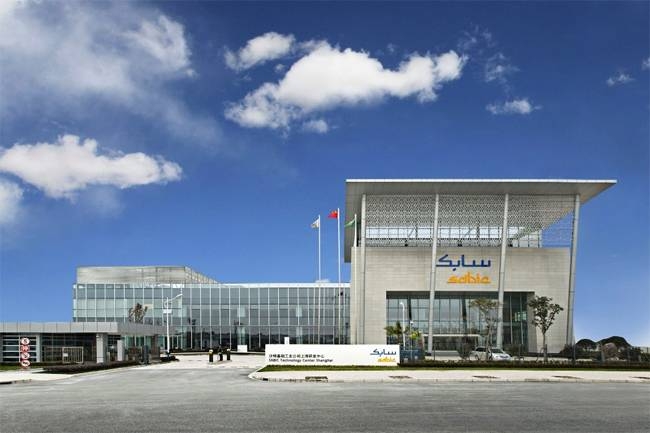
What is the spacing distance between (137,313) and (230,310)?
44.3 ft

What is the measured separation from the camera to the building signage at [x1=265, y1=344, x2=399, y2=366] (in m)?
47.8

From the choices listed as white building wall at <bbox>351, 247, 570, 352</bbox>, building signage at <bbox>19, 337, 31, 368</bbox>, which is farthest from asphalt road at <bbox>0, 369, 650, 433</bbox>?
white building wall at <bbox>351, 247, 570, 352</bbox>

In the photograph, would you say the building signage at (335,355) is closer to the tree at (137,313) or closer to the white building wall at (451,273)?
the white building wall at (451,273)

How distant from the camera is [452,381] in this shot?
32.2 meters

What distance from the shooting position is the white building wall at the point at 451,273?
3150 inches

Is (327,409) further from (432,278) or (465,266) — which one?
(465,266)

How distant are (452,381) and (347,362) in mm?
16524

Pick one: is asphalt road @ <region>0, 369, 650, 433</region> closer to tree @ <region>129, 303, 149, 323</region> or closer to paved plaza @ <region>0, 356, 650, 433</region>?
paved plaza @ <region>0, 356, 650, 433</region>

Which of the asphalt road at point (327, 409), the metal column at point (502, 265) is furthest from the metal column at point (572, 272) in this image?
the asphalt road at point (327, 409)

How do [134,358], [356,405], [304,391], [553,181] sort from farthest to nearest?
[553,181] < [134,358] < [304,391] < [356,405]

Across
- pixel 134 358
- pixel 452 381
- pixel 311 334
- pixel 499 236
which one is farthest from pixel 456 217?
pixel 452 381

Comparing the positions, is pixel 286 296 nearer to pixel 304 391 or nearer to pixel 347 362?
pixel 347 362

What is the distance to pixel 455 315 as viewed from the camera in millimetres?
83625

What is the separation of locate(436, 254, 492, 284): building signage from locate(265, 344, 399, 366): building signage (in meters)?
33.6
